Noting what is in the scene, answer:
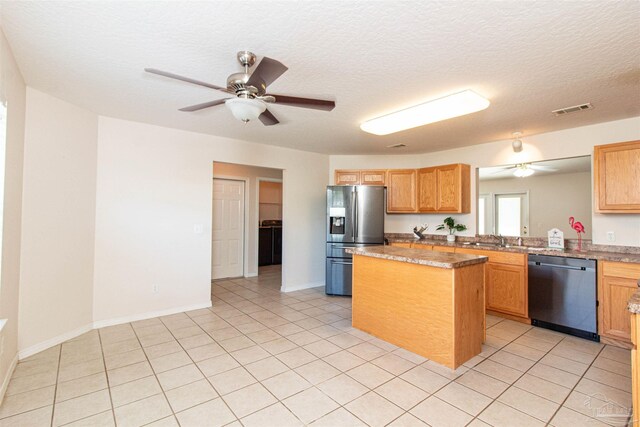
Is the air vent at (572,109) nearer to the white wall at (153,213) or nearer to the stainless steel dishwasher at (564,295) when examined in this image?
the stainless steel dishwasher at (564,295)

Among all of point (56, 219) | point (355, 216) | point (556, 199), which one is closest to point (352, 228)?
point (355, 216)

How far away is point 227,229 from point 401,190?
11.3ft

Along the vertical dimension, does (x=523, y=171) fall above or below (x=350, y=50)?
below

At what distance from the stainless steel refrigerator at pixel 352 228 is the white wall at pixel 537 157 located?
31.3 inches

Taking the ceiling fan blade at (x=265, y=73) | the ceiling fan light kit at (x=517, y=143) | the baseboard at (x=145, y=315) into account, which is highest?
the ceiling fan light kit at (x=517, y=143)

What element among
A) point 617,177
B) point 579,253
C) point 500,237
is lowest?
point 579,253

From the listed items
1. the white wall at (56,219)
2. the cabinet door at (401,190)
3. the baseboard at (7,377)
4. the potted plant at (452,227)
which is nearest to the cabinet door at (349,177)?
the cabinet door at (401,190)

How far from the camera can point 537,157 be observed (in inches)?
154

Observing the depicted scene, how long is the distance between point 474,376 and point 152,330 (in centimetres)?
325

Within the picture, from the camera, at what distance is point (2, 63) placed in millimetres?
1910

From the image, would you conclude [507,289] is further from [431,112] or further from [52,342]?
[52,342]

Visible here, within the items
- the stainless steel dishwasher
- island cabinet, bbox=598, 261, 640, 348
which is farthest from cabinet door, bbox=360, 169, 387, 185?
island cabinet, bbox=598, 261, 640, 348

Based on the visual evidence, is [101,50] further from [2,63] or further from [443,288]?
[443,288]

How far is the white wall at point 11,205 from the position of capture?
2.08 metres
